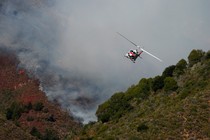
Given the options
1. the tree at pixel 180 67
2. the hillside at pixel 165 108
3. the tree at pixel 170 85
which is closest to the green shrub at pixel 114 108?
the hillside at pixel 165 108

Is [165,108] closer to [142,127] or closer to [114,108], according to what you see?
[142,127]

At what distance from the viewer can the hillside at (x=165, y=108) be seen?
5822 cm

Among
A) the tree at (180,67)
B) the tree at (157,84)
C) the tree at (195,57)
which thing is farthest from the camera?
the tree at (195,57)

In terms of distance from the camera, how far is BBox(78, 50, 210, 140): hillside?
2292 inches

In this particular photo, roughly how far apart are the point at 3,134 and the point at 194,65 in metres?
42.0

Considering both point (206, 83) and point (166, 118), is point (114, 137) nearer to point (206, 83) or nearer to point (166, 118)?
point (166, 118)

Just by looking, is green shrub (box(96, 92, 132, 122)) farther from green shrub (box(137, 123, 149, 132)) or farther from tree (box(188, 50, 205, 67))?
green shrub (box(137, 123, 149, 132))

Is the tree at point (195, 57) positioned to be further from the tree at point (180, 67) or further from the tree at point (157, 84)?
the tree at point (157, 84)

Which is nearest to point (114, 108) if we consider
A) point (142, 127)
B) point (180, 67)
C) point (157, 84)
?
point (157, 84)

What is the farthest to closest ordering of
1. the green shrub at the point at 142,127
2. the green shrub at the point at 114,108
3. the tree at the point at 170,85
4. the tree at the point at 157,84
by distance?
the tree at the point at 157,84
the green shrub at the point at 114,108
the tree at the point at 170,85
the green shrub at the point at 142,127

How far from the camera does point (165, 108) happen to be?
73.0 metres

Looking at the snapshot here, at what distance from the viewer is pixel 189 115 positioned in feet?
201

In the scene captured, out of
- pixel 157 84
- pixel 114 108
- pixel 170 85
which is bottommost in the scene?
pixel 170 85

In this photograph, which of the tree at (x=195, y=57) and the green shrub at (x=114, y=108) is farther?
the tree at (x=195, y=57)
